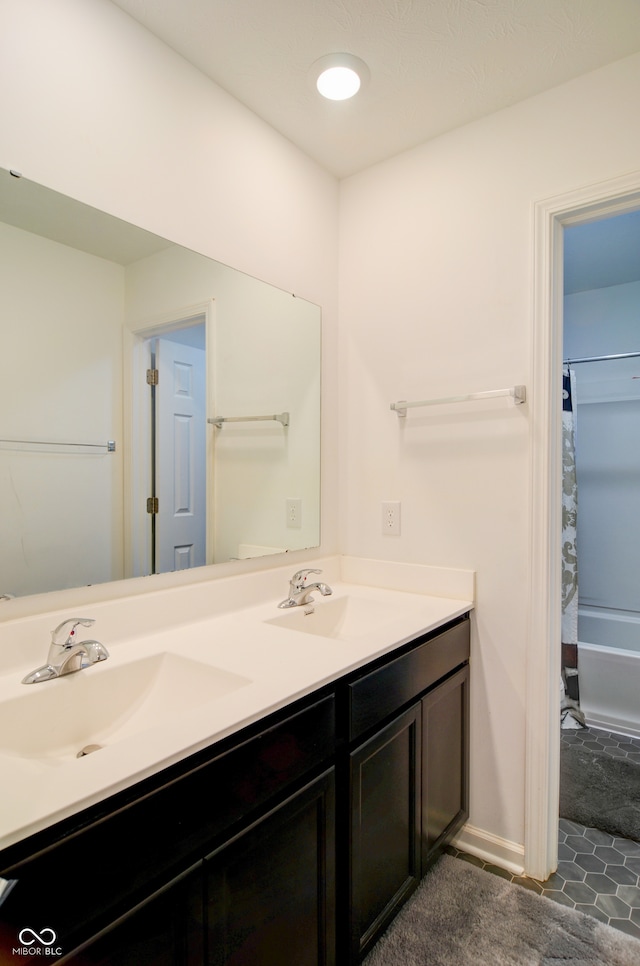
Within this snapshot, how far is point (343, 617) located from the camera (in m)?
1.79

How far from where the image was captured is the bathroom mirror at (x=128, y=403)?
1116 mm

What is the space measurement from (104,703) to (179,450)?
2.29 ft

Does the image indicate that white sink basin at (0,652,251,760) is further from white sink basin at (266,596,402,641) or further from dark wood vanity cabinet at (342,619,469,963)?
white sink basin at (266,596,402,641)

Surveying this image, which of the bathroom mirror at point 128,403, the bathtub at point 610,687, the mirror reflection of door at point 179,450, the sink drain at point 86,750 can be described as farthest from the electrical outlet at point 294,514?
the bathtub at point 610,687

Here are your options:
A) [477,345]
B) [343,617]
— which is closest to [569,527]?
[477,345]

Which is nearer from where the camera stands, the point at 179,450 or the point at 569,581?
the point at 179,450

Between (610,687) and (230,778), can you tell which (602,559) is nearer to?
(610,687)

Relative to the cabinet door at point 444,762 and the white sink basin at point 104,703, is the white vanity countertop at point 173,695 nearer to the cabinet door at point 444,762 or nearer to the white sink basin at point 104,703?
the white sink basin at point 104,703

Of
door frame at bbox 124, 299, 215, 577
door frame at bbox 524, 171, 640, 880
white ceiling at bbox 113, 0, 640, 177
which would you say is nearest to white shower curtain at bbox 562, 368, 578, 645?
door frame at bbox 524, 171, 640, 880

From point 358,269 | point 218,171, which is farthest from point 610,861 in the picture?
point 218,171

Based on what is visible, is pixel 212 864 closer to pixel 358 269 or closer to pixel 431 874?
pixel 431 874

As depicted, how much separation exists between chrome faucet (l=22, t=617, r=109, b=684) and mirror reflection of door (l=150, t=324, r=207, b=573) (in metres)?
0.33

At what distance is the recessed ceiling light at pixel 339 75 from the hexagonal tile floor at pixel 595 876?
248 centimetres

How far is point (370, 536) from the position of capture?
78.1 inches
